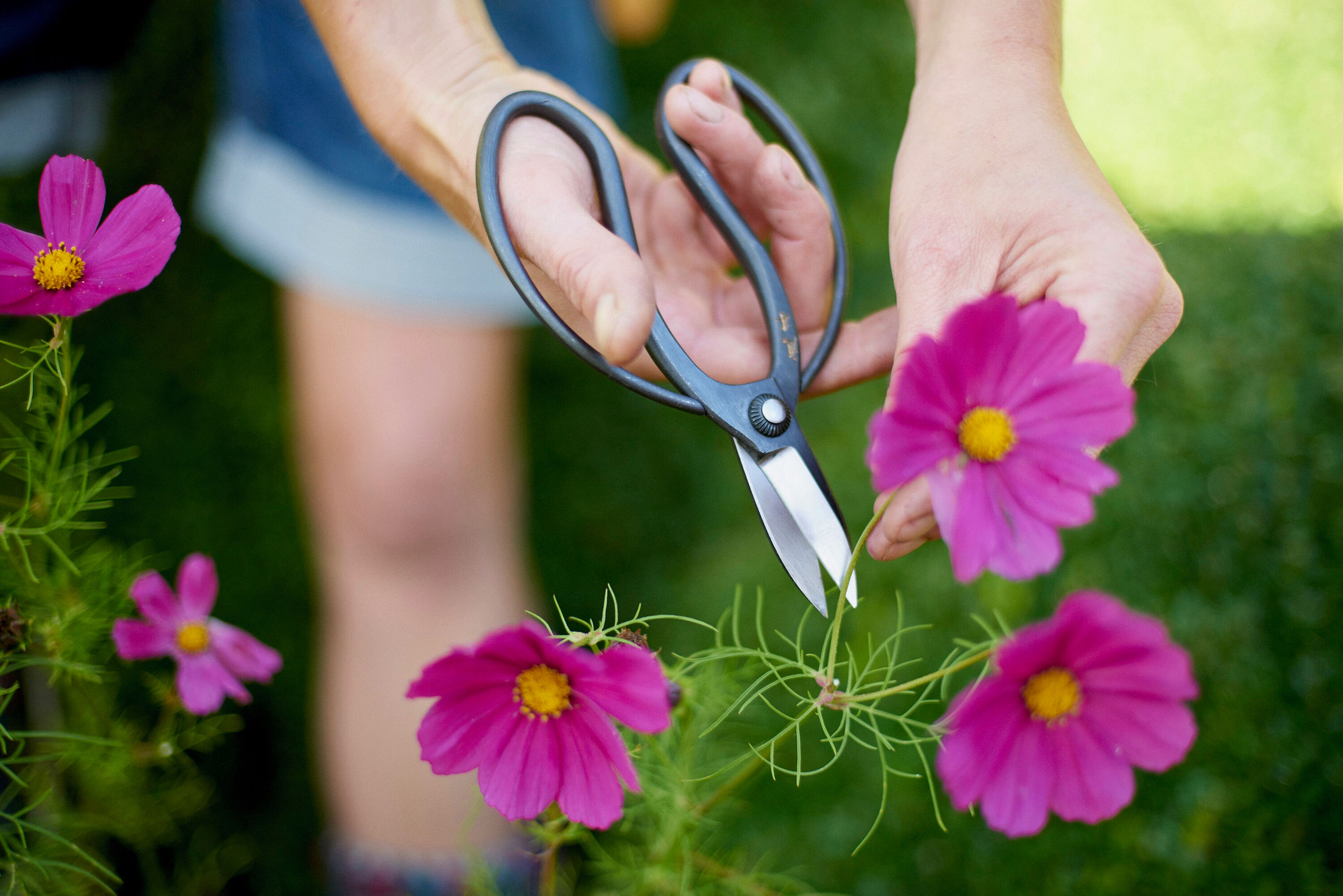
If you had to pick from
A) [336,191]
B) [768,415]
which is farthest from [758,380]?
[336,191]

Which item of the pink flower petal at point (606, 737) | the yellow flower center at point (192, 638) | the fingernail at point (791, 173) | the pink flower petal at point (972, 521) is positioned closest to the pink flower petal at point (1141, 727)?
the pink flower petal at point (972, 521)

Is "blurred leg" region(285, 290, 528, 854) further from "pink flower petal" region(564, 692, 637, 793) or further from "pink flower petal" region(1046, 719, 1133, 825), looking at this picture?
"pink flower petal" region(1046, 719, 1133, 825)

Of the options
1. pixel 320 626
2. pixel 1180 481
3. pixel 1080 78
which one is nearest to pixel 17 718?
pixel 320 626

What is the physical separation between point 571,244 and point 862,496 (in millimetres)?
1012

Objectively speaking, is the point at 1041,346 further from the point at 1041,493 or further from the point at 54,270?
the point at 54,270

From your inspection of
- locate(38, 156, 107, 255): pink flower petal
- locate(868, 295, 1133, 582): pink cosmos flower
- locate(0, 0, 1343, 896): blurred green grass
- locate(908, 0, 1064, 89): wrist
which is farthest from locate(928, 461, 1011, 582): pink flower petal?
locate(0, 0, 1343, 896): blurred green grass

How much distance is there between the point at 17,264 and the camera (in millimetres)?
480

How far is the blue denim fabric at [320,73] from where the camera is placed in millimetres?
1071

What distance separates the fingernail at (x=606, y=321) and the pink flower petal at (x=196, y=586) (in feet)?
1.05

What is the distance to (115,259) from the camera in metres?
0.48

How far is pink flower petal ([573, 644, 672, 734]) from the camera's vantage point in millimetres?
428

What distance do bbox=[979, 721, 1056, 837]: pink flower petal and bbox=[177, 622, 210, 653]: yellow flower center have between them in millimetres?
480

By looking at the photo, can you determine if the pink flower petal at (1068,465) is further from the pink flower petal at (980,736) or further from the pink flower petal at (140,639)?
the pink flower petal at (140,639)

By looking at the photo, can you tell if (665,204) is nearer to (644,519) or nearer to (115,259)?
(115,259)
